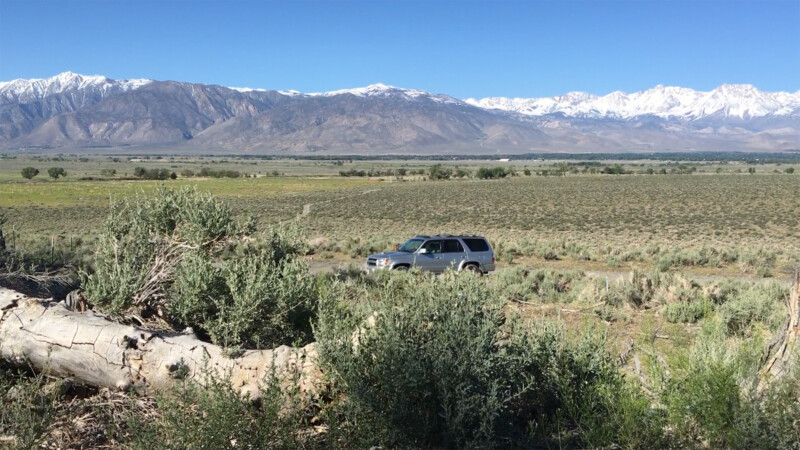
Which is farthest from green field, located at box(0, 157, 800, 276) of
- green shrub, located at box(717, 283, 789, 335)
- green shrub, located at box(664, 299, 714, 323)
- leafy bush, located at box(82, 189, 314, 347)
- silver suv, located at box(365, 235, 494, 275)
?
green shrub, located at box(717, 283, 789, 335)

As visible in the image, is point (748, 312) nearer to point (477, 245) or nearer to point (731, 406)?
point (731, 406)

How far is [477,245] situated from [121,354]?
A: 566 inches

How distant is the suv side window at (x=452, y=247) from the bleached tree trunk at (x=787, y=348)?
13083mm

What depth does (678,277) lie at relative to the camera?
1520 centimetres

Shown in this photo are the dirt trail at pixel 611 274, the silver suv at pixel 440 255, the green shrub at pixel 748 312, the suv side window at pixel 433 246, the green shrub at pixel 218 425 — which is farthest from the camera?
the suv side window at pixel 433 246

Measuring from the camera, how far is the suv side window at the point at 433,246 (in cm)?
1927

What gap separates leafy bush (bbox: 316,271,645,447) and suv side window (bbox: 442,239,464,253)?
1301cm

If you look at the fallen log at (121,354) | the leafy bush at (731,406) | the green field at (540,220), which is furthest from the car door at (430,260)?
the leafy bush at (731,406)

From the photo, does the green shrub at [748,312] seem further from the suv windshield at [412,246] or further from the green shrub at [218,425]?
the suv windshield at [412,246]

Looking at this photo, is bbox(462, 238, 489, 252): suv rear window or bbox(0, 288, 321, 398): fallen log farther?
bbox(462, 238, 489, 252): suv rear window

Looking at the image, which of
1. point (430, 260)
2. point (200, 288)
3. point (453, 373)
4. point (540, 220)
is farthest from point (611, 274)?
point (540, 220)

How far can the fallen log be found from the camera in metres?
5.86

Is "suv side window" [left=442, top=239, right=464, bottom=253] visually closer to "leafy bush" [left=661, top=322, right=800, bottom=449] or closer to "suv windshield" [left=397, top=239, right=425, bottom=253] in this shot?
"suv windshield" [left=397, top=239, right=425, bottom=253]

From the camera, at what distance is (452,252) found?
1927cm
